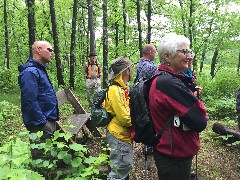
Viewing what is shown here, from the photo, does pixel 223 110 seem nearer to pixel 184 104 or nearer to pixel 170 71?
pixel 170 71

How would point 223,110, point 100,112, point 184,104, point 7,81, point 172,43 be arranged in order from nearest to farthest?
point 184,104 < point 172,43 < point 100,112 < point 223,110 < point 7,81

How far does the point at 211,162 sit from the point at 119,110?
3.44m

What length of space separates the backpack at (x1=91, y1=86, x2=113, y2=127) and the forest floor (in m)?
1.70

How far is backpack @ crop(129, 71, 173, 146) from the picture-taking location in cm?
311

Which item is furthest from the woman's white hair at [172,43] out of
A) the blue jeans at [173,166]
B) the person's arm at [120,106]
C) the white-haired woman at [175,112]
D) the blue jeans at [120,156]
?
the blue jeans at [120,156]

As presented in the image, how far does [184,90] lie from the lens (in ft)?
9.11

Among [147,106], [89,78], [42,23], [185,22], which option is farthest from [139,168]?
[42,23]

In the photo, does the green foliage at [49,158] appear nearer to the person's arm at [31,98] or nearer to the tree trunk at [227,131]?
the person's arm at [31,98]

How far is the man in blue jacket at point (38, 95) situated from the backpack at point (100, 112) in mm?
627

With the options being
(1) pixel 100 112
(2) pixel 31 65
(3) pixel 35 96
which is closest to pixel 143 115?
(1) pixel 100 112

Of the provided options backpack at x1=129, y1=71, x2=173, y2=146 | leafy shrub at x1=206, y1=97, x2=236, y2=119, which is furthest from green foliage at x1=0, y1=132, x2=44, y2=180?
leafy shrub at x1=206, y1=97, x2=236, y2=119

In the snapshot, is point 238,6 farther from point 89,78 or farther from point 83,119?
point 83,119

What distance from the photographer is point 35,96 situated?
4141 mm

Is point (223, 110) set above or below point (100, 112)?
below
